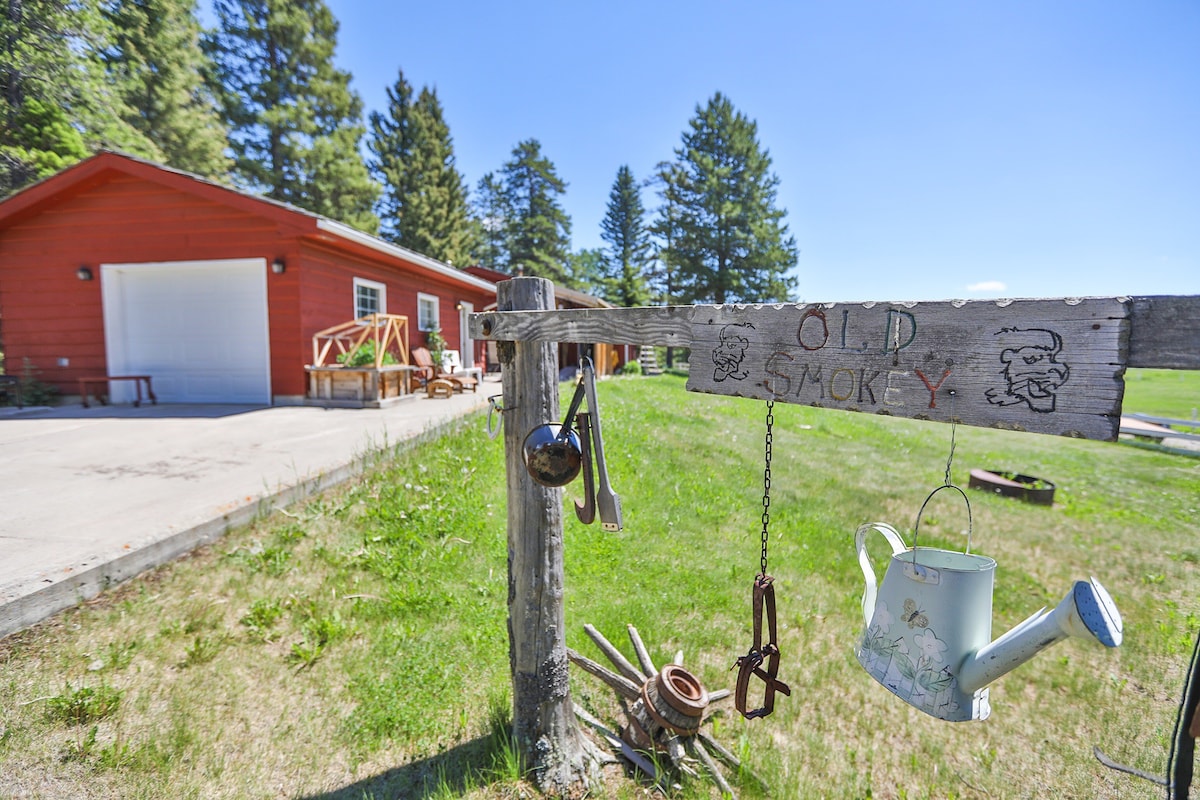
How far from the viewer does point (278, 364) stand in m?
8.51

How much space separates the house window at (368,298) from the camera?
9.94 m

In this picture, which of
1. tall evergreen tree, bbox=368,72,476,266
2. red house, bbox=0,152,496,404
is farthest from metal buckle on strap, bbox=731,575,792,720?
tall evergreen tree, bbox=368,72,476,266

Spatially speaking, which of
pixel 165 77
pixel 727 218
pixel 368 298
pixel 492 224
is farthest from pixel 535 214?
pixel 368 298

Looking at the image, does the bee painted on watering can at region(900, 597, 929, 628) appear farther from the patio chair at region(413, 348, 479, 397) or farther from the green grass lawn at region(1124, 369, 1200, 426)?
the green grass lawn at region(1124, 369, 1200, 426)

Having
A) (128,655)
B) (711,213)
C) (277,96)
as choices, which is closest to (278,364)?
(128,655)

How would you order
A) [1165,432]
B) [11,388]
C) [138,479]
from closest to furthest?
[138,479], [11,388], [1165,432]

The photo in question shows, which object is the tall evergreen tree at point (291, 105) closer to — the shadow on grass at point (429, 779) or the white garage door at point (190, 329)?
the white garage door at point (190, 329)

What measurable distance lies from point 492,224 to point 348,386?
3488 centimetres

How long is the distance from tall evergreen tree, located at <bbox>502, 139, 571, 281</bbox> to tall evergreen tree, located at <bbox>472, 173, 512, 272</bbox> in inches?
31.7

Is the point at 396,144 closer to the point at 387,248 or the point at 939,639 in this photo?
the point at 387,248

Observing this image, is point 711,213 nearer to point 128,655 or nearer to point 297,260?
point 297,260

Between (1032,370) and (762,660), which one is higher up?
(1032,370)

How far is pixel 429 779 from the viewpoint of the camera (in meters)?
2.16

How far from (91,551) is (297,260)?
21.2ft
